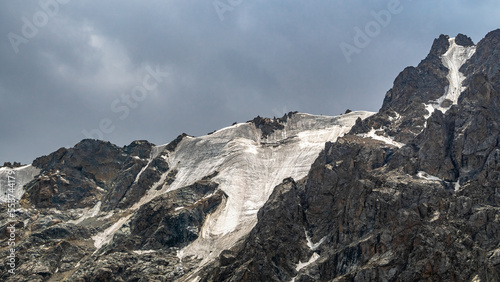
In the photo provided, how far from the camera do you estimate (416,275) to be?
107 meters

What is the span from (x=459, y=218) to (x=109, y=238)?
12322 centimetres

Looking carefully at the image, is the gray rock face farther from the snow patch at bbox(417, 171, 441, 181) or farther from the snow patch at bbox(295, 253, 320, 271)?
the snow patch at bbox(295, 253, 320, 271)

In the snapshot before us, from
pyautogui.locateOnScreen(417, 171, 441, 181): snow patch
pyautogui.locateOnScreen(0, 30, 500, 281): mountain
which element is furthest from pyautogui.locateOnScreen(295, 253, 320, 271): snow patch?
pyautogui.locateOnScreen(417, 171, 441, 181): snow patch

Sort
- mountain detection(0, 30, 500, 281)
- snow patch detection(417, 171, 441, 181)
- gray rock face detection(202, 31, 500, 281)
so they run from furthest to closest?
snow patch detection(417, 171, 441, 181) < mountain detection(0, 30, 500, 281) < gray rock face detection(202, 31, 500, 281)

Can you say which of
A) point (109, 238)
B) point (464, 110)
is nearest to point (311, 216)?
point (464, 110)

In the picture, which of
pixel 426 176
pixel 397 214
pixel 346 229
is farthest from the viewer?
pixel 426 176

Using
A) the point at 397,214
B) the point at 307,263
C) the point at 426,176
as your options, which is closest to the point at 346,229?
the point at 307,263

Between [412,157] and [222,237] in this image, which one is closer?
[412,157]

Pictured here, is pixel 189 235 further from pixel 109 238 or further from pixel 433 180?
pixel 433 180

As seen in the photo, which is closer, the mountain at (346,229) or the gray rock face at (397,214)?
the gray rock face at (397,214)

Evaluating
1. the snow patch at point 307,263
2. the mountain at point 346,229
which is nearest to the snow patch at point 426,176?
the mountain at point 346,229

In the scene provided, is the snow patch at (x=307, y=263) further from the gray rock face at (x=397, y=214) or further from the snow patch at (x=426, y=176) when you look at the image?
the snow patch at (x=426, y=176)

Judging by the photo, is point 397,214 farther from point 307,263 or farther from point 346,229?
point 307,263

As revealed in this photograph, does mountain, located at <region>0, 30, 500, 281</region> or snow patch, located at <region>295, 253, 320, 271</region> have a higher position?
mountain, located at <region>0, 30, 500, 281</region>
